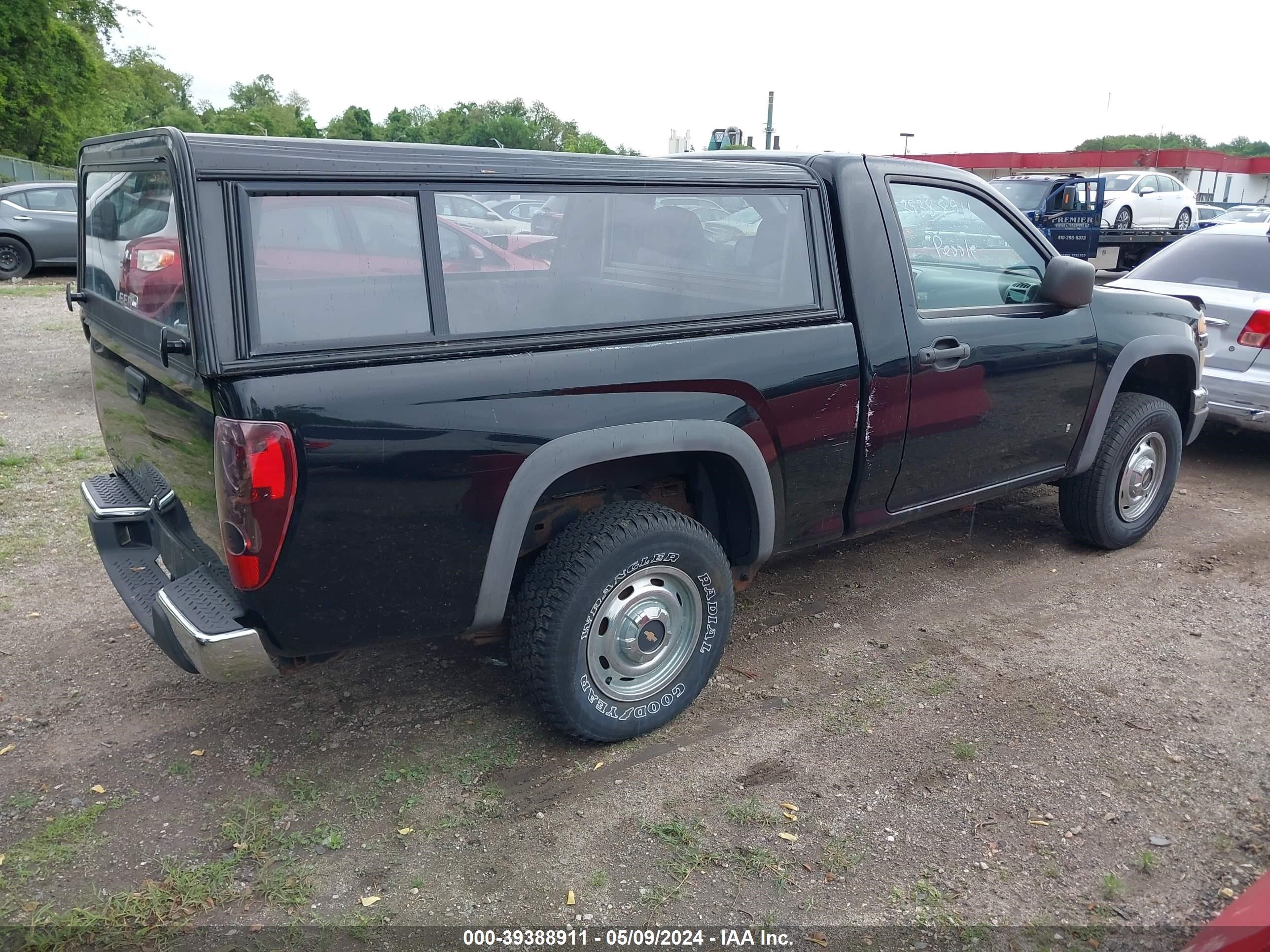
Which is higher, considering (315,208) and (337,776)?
(315,208)

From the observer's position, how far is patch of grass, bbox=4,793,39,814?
10.0 ft

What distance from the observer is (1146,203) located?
2225 cm

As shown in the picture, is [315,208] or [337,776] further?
[337,776]

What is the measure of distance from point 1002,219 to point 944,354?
3.10 feet

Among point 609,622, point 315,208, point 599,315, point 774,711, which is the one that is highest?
point 315,208

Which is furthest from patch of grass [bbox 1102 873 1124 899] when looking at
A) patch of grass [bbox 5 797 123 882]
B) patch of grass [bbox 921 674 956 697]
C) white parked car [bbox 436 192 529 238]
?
patch of grass [bbox 5 797 123 882]

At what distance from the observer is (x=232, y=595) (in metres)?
2.82

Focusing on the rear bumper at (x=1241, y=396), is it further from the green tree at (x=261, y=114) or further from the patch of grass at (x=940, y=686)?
the green tree at (x=261, y=114)

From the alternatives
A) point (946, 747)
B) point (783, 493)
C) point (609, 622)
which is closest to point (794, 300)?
point (783, 493)

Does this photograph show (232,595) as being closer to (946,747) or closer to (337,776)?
(337,776)

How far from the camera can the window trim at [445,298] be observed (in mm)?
2586

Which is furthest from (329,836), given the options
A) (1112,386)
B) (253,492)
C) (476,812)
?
(1112,386)

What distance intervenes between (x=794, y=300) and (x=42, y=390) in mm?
7340

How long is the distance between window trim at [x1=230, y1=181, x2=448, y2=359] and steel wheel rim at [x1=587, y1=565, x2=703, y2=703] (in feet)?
3.59
